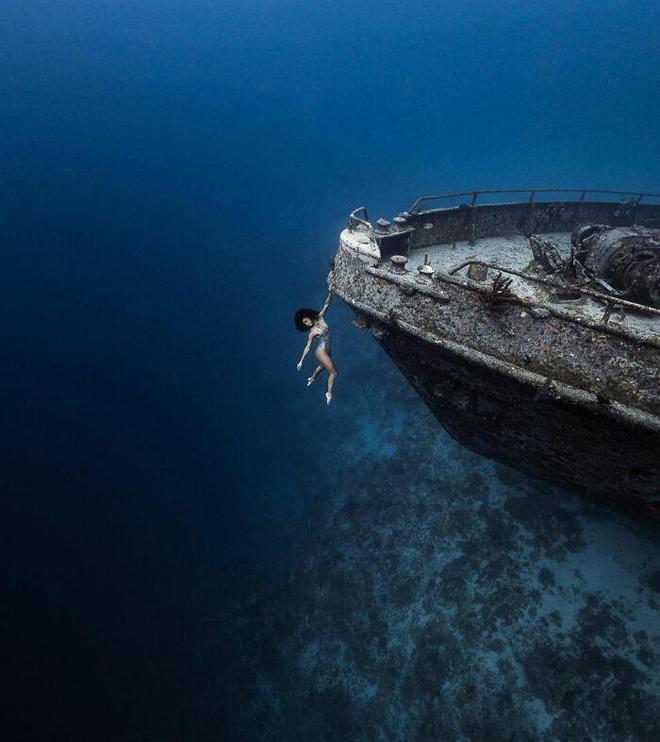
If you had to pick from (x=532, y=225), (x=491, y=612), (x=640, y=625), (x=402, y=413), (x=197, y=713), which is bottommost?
(x=197, y=713)

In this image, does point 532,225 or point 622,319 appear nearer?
point 622,319

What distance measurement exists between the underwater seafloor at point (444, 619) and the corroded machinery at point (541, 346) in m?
3.51

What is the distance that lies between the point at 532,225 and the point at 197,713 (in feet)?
53.9

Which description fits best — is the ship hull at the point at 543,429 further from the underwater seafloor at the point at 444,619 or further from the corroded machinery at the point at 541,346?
the underwater seafloor at the point at 444,619

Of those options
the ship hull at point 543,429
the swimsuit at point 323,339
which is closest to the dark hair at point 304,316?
the swimsuit at point 323,339

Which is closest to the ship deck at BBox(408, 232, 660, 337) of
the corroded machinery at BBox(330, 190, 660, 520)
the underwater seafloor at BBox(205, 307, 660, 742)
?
the corroded machinery at BBox(330, 190, 660, 520)

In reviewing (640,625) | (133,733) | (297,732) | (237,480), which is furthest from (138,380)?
(640,625)

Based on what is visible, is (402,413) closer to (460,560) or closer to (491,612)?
(460,560)

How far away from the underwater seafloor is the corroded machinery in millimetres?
3511

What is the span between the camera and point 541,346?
420 cm

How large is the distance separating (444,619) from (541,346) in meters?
7.97

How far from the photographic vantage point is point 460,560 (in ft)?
32.6

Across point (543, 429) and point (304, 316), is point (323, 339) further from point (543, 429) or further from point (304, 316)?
point (543, 429)

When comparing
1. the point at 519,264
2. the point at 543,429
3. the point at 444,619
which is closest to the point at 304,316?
the point at 543,429
